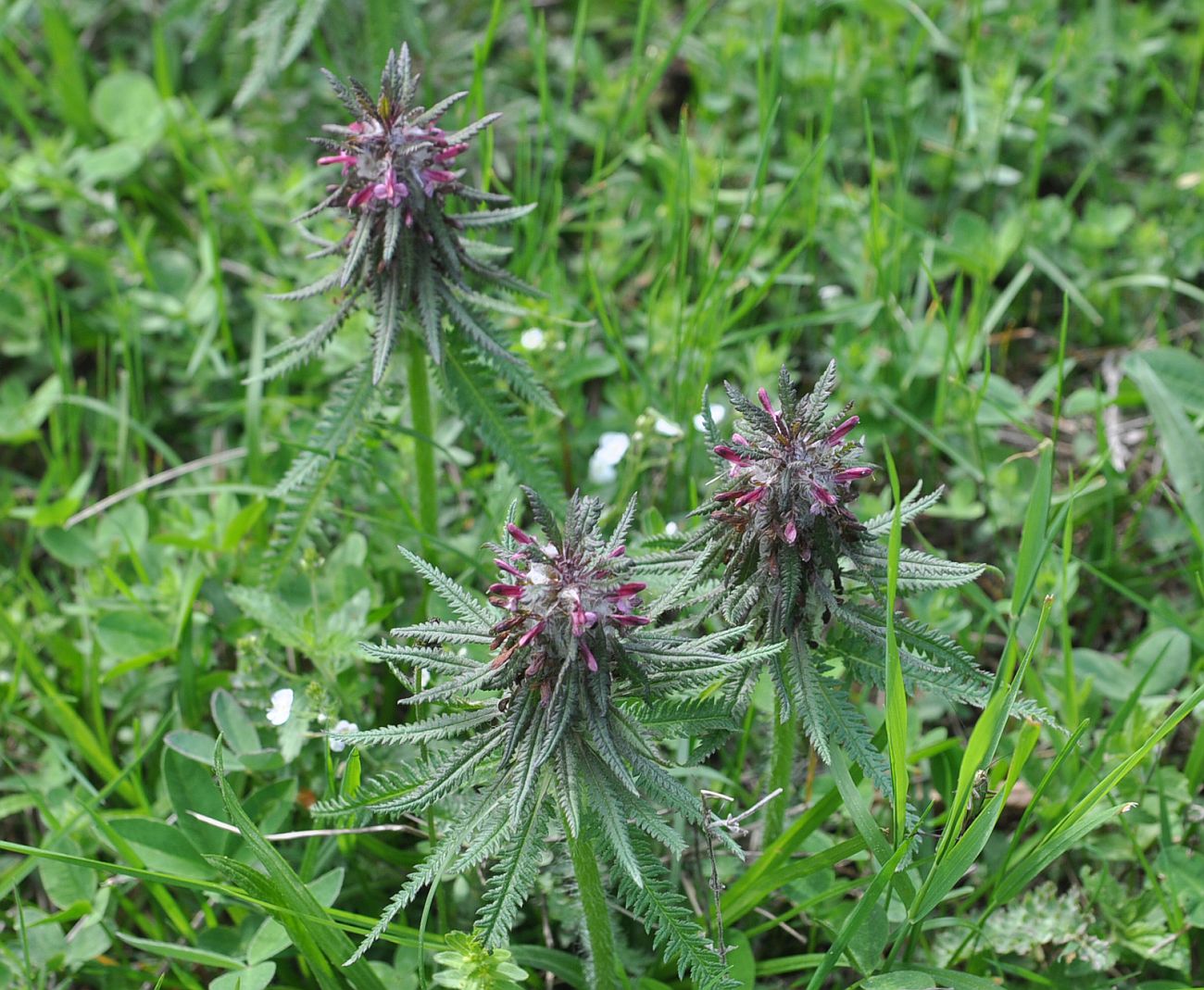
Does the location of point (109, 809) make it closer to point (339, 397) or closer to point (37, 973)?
point (37, 973)

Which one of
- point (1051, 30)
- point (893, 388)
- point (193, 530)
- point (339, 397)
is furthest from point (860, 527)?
point (1051, 30)

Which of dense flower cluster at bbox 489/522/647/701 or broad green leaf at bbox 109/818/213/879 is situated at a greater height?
dense flower cluster at bbox 489/522/647/701

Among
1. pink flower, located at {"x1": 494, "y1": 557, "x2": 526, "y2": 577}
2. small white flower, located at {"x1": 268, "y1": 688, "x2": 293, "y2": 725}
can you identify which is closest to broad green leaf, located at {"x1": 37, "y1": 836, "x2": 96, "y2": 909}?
small white flower, located at {"x1": 268, "y1": 688, "x2": 293, "y2": 725}

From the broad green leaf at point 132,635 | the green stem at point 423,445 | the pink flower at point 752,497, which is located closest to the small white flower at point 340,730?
the green stem at point 423,445

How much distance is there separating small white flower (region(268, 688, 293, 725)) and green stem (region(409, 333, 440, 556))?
59cm

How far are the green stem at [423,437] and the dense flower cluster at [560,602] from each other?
122cm

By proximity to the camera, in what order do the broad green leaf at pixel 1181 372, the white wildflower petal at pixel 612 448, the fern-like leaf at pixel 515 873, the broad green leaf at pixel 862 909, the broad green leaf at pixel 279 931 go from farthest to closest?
the broad green leaf at pixel 1181 372 → the white wildflower petal at pixel 612 448 → the broad green leaf at pixel 279 931 → the broad green leaf at pixel 862 909 → the fern-like leaf at pixel 515 873

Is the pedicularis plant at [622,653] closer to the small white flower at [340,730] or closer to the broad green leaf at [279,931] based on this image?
the small white flower at [340,730]

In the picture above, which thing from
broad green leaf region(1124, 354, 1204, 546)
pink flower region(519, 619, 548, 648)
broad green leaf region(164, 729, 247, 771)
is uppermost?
pink flower region(519, 619, 548, 648)

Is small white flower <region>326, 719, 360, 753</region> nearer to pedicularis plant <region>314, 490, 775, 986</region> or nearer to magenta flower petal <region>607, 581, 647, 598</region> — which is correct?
pedicularis plant <region>314, 490, 775, 986</region>

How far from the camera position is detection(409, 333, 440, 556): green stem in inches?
130

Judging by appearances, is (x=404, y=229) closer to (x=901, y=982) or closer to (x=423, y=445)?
(x=423, y=445)

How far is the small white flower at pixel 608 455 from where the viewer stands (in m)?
3.89

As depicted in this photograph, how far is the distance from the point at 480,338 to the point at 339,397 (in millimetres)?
448
